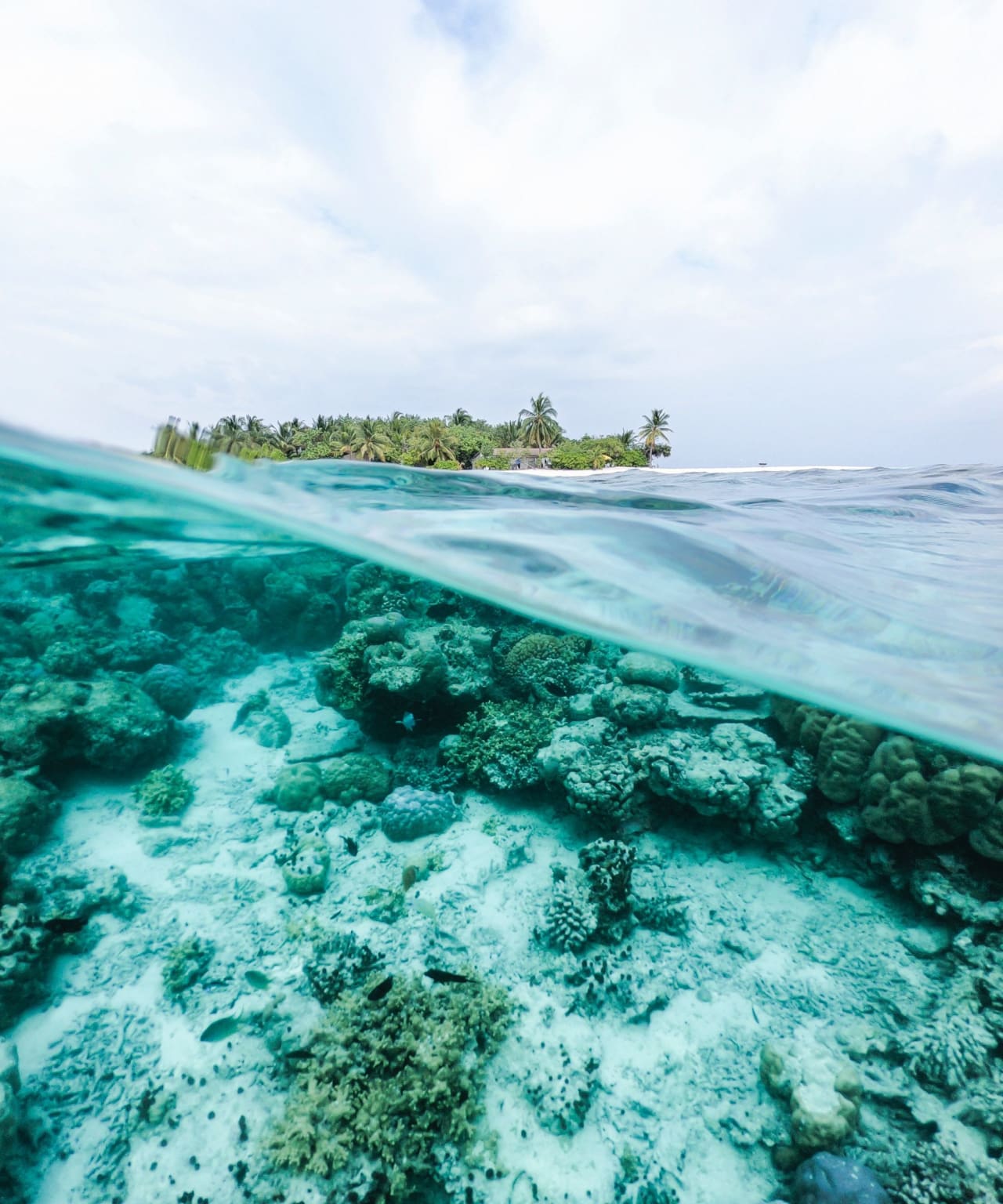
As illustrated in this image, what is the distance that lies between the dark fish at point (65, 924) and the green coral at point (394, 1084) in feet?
11.1

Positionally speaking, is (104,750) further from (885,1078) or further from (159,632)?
(885,1078)

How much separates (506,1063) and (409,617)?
8.88 meters

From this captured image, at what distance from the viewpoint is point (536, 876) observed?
7785 mm

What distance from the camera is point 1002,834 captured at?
6.20 m

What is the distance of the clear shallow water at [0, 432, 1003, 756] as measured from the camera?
500cm

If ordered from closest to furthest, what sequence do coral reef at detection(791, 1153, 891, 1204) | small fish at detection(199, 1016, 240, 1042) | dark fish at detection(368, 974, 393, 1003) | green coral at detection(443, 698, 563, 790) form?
coral reef at detection(791, 1153, 891, 1204), dark fish at detection(368, 974, 393, 1003), small fish at detection(199, 1016, 240, 1042), green coral at detection(443, 698, 563, 790)

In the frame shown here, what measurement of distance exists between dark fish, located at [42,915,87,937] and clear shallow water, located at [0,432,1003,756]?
16.2 ft

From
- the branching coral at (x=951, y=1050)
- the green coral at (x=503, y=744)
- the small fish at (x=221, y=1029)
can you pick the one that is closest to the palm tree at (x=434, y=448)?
the green coral at (x=503, y=744)

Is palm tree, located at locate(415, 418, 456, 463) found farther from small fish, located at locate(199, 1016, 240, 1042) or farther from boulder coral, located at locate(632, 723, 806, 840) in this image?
small fish, located at locate(199, 1016, 240, 1042)

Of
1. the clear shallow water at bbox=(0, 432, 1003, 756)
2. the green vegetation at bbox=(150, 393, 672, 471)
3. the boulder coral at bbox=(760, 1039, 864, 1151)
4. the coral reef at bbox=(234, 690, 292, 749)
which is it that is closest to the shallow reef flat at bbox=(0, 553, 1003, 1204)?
the boulder coral at bbox=(760, 1039, 864, 1151)

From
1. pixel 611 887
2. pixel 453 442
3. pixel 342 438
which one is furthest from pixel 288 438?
pixel 611 887

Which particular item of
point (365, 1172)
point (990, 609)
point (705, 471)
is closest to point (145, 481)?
point (365, 1172)

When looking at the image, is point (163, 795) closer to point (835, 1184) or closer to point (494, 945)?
point (494, 945)

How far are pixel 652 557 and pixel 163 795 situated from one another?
973 centimetres
